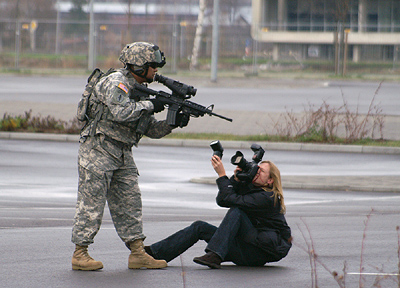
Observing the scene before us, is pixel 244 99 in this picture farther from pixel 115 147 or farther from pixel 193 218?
pixel 115 147

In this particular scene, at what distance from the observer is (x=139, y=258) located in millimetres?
6254

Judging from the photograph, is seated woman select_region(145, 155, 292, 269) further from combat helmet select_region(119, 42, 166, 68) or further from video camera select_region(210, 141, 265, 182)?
combat helmet select_region(119, 42, 166, 68)

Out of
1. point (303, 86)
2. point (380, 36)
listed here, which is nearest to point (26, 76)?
point (303, 86)

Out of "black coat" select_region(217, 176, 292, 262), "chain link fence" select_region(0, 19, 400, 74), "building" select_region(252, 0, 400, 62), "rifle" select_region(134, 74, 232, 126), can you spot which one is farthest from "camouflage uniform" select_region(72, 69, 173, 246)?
"building" select_region(252, 0, 400, 62)

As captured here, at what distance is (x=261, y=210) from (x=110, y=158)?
1286 mm

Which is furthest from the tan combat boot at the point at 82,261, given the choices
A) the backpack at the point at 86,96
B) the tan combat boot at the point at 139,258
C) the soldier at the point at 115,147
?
the backpack at the point at 86,96

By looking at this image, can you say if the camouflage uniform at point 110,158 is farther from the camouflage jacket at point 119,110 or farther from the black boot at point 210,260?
the black boot at point 210,260

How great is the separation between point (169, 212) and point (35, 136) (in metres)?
8.55

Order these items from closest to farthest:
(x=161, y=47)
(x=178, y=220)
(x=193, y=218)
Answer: (x=178, y=220), (x=193, y=218), (x=161, y=47)

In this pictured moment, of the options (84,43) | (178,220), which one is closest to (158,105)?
(178,220)

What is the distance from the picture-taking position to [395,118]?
2025 centimetres

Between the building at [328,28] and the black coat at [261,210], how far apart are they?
3204 centimetres

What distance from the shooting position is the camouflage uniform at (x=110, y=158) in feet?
19.0

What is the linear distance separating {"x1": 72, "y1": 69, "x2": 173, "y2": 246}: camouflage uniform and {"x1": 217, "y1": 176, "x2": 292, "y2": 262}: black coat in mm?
721
